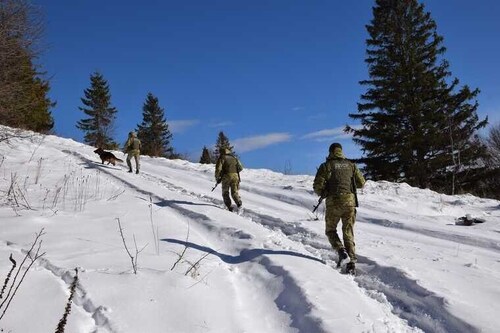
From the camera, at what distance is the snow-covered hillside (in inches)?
168

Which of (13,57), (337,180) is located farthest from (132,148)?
(337,180)

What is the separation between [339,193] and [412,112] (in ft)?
57.5

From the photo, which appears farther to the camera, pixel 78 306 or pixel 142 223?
pixel 142 223

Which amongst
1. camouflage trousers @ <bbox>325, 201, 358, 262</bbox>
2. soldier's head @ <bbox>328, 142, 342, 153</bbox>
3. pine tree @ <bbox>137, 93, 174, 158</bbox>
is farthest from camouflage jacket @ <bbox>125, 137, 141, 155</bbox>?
pine tree @ <bbox>137, 93, 174, 158</bbox>

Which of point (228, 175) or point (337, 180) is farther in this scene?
point (228, 175)

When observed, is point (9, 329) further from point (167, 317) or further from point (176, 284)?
point (176, 284)

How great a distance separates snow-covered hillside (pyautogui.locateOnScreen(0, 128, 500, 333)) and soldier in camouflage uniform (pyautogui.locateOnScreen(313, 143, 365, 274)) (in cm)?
45

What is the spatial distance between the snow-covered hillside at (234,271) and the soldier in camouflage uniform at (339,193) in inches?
17.5

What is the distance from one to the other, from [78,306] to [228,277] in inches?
84.7

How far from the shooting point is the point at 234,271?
613 centimetres

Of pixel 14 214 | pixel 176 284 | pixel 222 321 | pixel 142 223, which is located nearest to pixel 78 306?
pixel 176 284

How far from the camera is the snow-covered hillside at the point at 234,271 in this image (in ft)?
14.0

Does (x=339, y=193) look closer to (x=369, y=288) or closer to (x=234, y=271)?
(x=369, y=288)

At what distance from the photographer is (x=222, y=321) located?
4.31 meters
